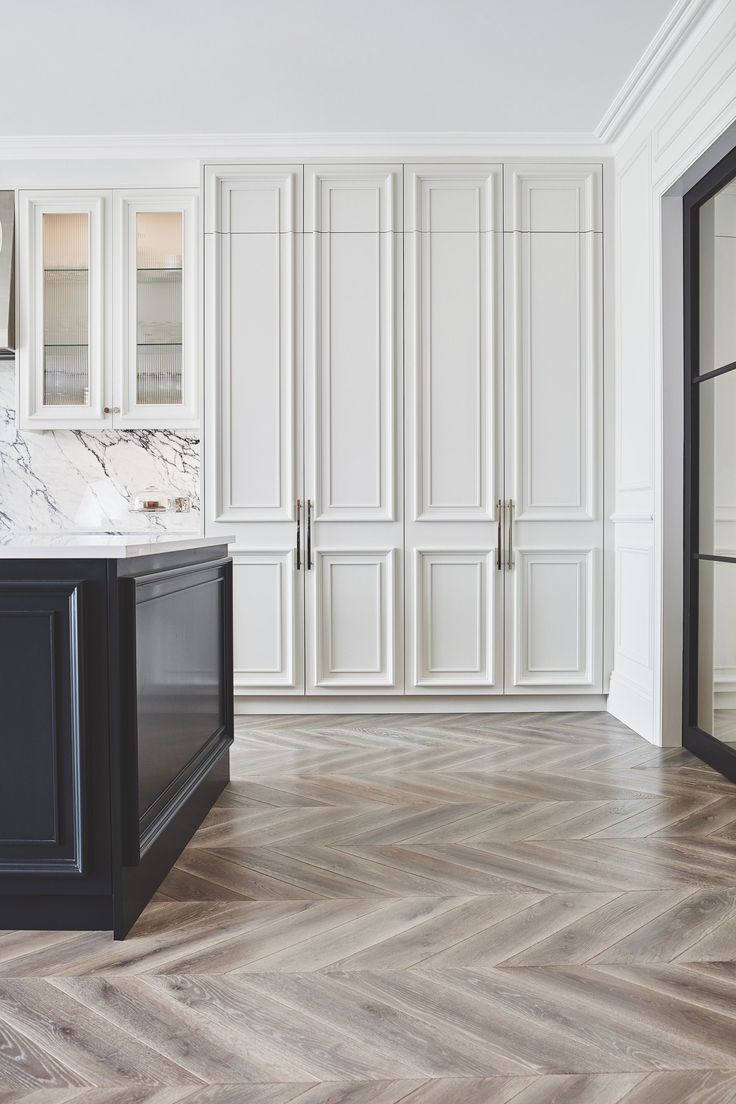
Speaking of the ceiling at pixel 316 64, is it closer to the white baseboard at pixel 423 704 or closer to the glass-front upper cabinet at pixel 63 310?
the glass-front upper cabinet at pixel 63 310

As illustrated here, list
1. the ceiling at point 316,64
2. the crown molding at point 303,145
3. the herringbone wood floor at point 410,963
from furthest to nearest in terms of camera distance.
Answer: the crown molding at point 303,145
the ceiling at point 316,64
the herringbone wood floor at point 410,963

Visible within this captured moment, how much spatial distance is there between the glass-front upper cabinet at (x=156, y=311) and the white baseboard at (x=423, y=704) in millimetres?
1626

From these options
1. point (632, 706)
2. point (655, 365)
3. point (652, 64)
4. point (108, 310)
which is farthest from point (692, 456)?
point (108, 310)

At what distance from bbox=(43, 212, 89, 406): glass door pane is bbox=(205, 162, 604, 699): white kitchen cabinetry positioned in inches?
31.3

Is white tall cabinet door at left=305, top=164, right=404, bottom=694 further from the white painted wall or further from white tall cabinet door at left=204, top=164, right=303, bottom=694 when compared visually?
the white painted wall

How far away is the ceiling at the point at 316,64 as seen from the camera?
132 inches

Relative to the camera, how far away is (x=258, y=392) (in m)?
4.41

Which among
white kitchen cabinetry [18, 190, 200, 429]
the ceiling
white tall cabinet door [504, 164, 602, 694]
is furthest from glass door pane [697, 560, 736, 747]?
white kitchen cabinetry [18, 190, 200, 429]

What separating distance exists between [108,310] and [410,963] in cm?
388

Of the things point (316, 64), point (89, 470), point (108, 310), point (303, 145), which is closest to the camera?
point (316, 64)

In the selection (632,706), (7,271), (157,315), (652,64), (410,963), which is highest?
(652,64)

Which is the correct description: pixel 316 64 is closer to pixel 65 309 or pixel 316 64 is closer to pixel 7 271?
pixel 65 309

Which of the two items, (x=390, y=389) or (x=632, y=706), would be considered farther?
(x=390, y=389)

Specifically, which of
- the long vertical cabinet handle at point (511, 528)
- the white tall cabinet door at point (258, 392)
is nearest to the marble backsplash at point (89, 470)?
the white tall cabinet door at point (258, 392)
